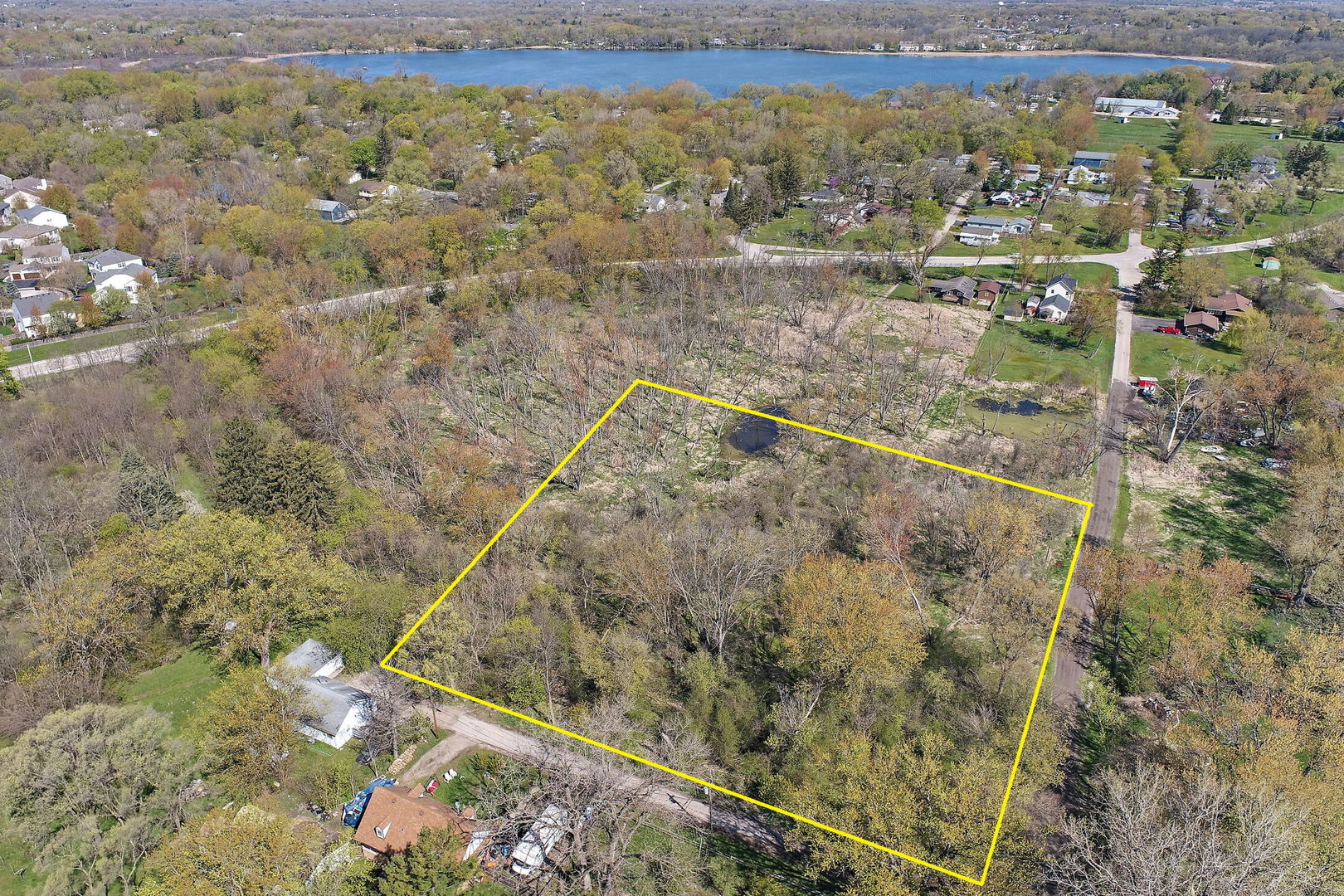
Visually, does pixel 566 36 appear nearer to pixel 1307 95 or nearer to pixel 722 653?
pixel 1307 95

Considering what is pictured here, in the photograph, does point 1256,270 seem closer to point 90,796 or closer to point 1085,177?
point 1085,177

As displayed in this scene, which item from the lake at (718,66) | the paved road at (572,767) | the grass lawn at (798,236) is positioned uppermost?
the lake at (718,66)

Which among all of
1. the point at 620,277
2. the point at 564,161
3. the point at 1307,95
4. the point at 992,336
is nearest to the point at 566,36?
the point at 564,161

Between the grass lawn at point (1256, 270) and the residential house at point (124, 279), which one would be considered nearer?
the residential house at point (124, 279)

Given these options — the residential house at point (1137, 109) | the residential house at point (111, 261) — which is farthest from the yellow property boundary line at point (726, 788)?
the residential house at point (1137, 109)

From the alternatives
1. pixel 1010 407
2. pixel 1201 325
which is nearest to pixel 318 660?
pixel 1010 407

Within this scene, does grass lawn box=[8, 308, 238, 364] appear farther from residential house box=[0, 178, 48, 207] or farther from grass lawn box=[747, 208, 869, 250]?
grass lawn box=[747, 208, 869, 250]

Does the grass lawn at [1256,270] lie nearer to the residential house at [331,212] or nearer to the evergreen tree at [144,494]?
the evergreen tree at [144,494]
